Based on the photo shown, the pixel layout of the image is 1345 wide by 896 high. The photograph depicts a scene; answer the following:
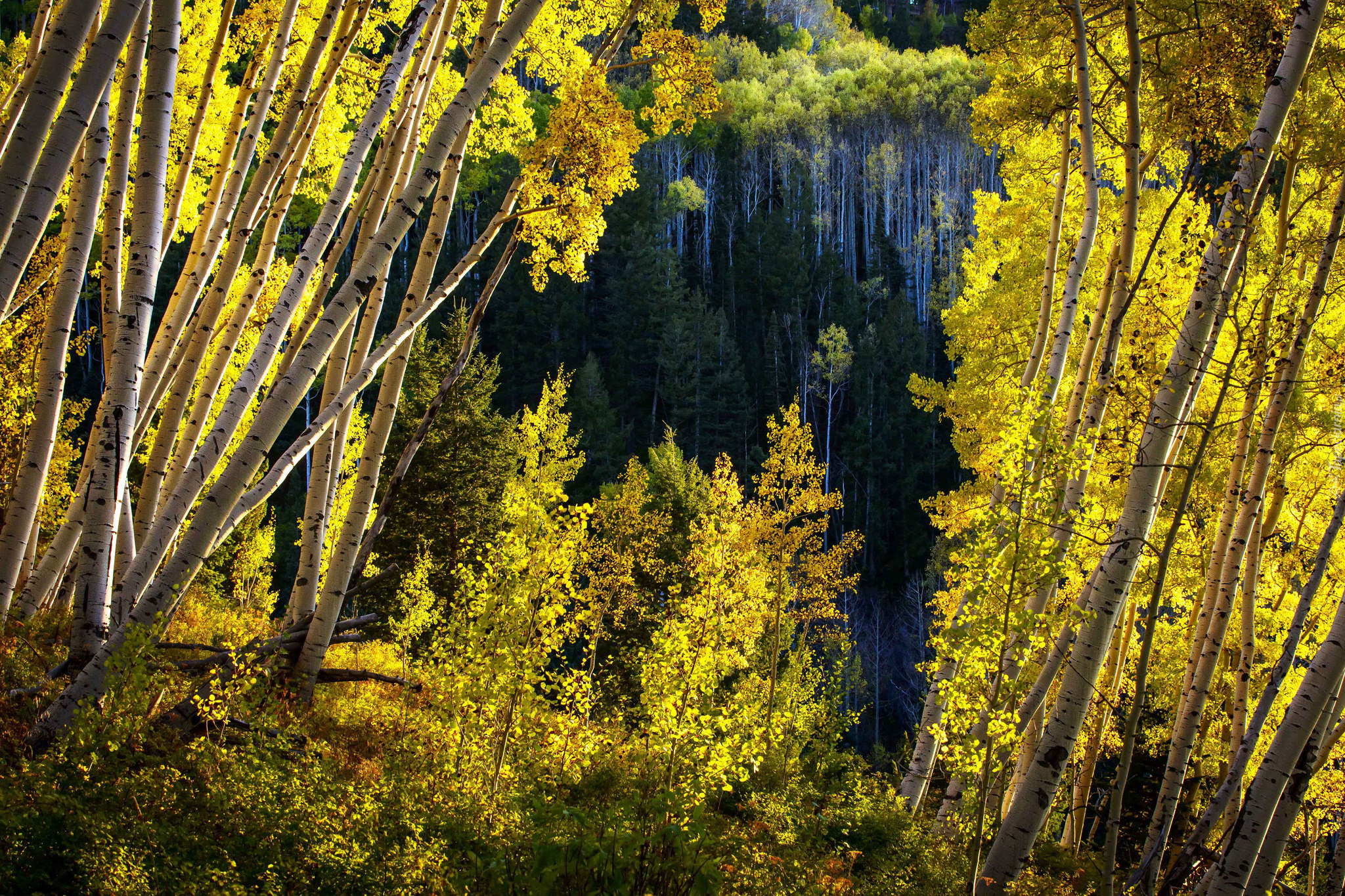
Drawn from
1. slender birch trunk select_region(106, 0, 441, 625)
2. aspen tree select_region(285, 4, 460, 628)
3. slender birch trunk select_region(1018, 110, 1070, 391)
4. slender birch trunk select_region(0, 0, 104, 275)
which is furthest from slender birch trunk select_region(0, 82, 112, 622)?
slender birch trunk select_region(1018, 110, 1070, 391)

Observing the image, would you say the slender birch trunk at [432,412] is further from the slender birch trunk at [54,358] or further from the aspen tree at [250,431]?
the slender birch trunk at [54,358]

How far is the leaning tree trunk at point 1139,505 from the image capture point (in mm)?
4145

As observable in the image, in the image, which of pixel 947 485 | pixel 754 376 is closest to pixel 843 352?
pixel 754 376

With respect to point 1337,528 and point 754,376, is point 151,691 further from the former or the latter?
point 754,376

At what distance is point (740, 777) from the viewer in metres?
5.60

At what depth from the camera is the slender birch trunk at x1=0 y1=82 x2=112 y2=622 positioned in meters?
3.90

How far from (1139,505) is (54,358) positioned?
5.67 m

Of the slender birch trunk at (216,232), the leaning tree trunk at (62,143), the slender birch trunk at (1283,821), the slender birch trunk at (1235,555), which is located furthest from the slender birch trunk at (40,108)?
the slender birch trunk at (1283,821)

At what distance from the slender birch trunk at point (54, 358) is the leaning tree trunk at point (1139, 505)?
533cm

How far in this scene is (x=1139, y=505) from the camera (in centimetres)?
421

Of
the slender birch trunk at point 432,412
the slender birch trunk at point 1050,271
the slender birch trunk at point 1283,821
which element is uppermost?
the slender birch trunk at point 1050,271

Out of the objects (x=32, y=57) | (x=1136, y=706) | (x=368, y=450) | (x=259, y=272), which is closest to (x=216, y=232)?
(x=259, y=272)

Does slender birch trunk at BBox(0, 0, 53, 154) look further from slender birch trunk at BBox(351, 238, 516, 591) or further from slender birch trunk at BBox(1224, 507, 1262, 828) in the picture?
slender birch trunk at BBox(1224, 507, 1262, 828)

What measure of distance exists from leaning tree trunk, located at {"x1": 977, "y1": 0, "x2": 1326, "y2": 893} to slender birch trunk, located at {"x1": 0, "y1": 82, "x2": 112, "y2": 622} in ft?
17.5
